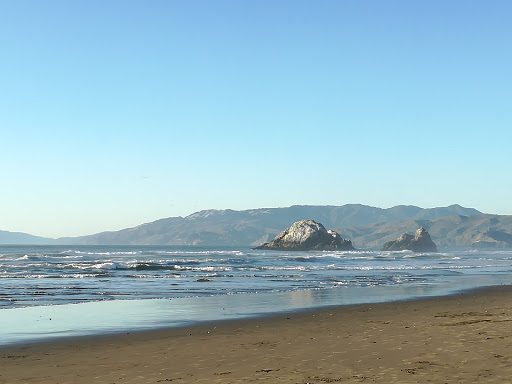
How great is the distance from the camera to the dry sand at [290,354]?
10391mm

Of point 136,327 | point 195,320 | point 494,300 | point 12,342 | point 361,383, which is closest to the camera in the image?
point 361,383

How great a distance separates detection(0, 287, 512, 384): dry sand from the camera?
34.1 feet

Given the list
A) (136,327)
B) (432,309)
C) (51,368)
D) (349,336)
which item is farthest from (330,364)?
(432,309)

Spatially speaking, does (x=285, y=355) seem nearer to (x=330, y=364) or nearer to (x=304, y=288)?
(x=330, y=364)

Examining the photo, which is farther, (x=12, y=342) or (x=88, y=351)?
(x=12, y=342)

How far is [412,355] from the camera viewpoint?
11.9 meters

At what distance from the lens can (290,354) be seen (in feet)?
41.5

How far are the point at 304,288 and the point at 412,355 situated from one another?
72.3 feet

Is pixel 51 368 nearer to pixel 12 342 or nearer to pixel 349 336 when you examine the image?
pixel 12 342

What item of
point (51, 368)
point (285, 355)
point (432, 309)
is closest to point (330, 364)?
point (285, 355)

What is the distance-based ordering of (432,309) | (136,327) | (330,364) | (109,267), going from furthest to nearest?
1. (109,267)
2. (432,309)
3. (136,327)
4. (330,364)

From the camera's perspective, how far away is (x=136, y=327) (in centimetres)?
1747

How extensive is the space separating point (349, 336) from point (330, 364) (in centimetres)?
390

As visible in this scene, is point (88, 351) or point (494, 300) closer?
point (88, 351)
